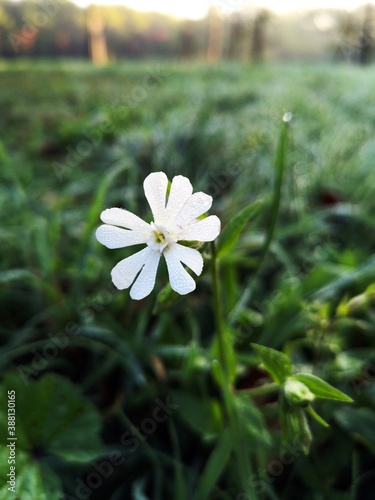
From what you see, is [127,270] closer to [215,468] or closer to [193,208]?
[193,208]

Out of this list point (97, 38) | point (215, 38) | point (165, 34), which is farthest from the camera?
point (215, 38)

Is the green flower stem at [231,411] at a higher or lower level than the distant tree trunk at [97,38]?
lower

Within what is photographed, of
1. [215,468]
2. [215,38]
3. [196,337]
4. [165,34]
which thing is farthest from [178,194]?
[215,38]

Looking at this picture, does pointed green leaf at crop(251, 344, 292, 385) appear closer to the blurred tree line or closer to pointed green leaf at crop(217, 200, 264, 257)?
pointed green leaf at crop(217, 200, 264, 257)

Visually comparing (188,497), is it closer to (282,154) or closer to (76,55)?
(282,154)

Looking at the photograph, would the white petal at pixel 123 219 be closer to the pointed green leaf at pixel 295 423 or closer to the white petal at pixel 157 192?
the white petal at pixel 157 192

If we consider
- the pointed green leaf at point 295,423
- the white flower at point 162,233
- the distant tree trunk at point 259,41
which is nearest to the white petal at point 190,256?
the white flower at point 162,233
